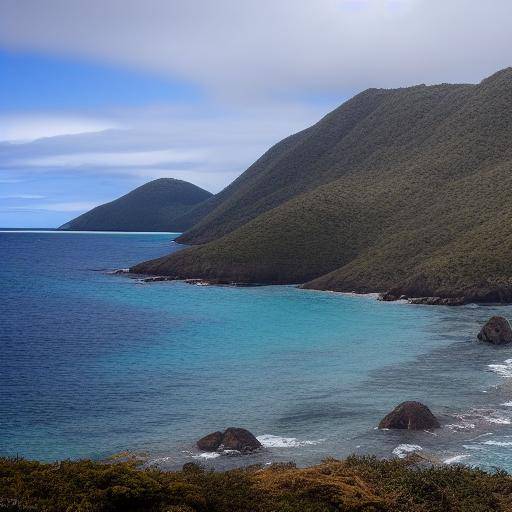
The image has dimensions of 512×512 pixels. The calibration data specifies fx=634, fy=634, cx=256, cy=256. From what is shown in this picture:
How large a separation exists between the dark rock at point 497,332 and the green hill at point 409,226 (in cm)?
3346

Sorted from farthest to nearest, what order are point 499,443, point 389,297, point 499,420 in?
1. point 389,297
2. point 499,420
3. point 499,443

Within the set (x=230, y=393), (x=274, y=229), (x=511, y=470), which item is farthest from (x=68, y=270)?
(x=511, y=470)

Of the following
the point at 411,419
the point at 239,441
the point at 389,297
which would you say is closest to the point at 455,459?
Result: the point at 411,419

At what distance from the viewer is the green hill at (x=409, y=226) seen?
10094 cm

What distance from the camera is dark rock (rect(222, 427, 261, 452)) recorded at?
3055 centimetres

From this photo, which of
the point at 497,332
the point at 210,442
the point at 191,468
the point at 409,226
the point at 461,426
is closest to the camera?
the point at 191,468

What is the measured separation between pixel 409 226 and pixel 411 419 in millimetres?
102586

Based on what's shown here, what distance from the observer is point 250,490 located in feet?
70.4

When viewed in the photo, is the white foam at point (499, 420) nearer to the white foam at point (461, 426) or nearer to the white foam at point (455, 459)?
the white foam at point (461, 426)

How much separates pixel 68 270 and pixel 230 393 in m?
131

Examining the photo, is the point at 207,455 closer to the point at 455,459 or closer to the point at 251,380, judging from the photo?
the point at 455,459

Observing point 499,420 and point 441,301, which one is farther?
point 441,301

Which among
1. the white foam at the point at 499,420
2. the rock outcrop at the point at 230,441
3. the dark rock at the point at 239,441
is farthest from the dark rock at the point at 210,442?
the white foam at the point at 499,420

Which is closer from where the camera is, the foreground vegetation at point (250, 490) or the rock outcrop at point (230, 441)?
the foreground vegetation at point (250, 490)
